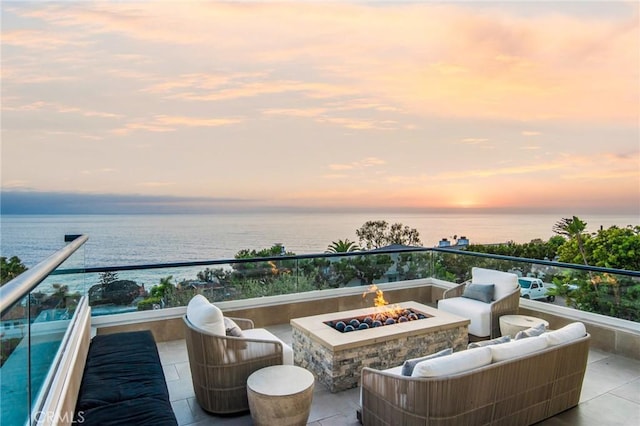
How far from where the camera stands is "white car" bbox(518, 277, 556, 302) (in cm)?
573

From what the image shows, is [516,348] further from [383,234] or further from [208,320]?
[383,234]

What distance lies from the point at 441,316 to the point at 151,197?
1815 centimetres

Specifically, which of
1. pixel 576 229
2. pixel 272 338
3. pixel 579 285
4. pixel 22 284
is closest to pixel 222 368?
pixel 272 338

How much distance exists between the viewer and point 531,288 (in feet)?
19.1

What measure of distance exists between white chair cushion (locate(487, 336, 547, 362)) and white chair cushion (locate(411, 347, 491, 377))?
9 cm

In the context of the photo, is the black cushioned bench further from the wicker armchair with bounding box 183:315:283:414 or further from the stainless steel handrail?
the stainless steel handrail

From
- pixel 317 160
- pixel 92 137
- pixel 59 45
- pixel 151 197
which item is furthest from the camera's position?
pixel 151 197

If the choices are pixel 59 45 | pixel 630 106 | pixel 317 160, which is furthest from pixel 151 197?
pixel 630 106

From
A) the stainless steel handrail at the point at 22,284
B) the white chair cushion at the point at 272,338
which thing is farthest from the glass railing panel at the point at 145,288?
the stainless steel handrail at the point at 22,284

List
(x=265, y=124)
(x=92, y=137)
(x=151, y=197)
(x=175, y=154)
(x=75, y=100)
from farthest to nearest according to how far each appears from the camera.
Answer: (x=151, y=197) → (x=175, y=154) → (x=92, y=137) → (x=265, y=124) → (x=75, y=100)

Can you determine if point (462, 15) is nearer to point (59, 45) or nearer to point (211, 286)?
point (211, 286)

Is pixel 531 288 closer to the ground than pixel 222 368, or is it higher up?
higher up

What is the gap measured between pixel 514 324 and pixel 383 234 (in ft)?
73.0

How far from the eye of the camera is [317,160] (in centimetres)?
1441
